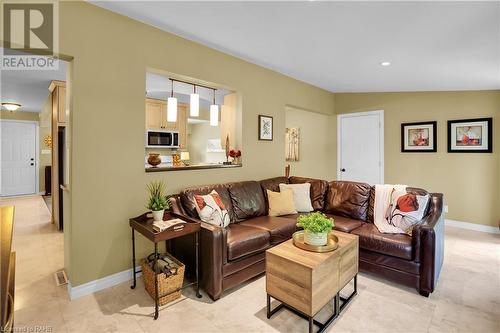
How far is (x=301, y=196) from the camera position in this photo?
3588 millimetres

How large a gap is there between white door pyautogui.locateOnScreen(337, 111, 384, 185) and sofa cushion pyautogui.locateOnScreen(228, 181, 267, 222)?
9.20 ft

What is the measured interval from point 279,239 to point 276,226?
0.14 metres

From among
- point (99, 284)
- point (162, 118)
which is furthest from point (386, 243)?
point (162, 118)

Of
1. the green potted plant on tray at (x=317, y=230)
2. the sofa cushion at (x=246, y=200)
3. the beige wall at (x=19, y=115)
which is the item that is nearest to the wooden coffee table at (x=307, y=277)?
the green potted plant on tray at (x=317, y=230)

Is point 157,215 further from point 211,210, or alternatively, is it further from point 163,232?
point 211,210

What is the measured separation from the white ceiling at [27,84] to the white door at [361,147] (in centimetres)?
498

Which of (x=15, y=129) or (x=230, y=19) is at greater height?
(x=230, y=19)

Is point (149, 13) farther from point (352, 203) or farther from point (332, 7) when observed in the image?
point (352, 203)

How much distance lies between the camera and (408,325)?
1963 millimetres

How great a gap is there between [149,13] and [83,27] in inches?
23.5

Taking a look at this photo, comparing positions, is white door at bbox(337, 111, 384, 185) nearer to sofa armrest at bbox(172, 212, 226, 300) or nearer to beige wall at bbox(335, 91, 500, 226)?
beige wall at bbox(335, 91, 500, 226)

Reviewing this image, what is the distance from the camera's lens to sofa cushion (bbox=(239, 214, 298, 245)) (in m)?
2.82

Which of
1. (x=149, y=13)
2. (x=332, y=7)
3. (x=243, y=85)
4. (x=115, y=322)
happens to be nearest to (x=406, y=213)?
(x=332, y=7)

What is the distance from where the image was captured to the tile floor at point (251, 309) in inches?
76.9
